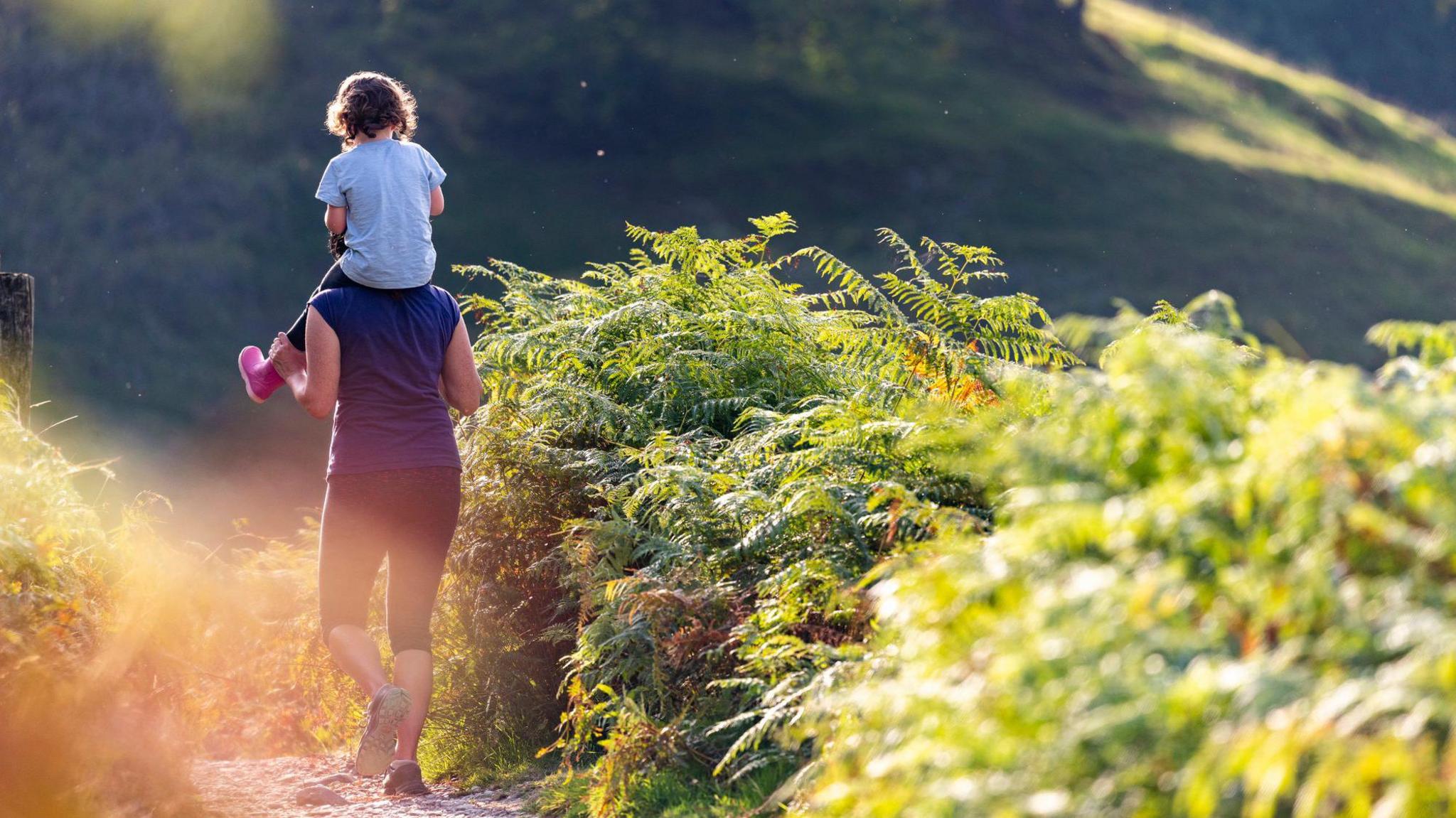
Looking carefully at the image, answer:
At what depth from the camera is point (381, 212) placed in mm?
5652

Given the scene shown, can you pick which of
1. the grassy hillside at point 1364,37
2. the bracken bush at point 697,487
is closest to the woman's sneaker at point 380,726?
the bracken bush at point 697,487

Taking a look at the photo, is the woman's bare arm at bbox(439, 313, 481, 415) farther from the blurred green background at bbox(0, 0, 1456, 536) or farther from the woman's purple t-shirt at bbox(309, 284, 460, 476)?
the blurred green background at bbox(0, 0, 1456, 536)

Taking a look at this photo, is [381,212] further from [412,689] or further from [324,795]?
[324,795]

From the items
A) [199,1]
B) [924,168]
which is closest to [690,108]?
[924,168]

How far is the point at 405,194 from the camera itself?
575 cm

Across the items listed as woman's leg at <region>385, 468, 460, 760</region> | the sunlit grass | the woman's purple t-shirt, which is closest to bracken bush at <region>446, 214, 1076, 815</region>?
woman's leg at <region>385, 468, 460, 760</region>

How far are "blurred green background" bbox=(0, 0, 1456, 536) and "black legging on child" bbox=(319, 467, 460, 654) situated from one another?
20.4 m

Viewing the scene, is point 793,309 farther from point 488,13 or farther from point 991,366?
point 488,13

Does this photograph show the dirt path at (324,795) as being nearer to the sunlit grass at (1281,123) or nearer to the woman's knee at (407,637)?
the woman's knee at (407,637)

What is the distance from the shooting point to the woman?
5.53m

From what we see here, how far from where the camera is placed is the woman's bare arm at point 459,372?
5910 mm

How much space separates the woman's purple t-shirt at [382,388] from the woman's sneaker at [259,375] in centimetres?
41

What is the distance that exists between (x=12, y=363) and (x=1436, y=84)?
66423 mm

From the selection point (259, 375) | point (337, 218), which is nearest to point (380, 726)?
point (259, 375)
